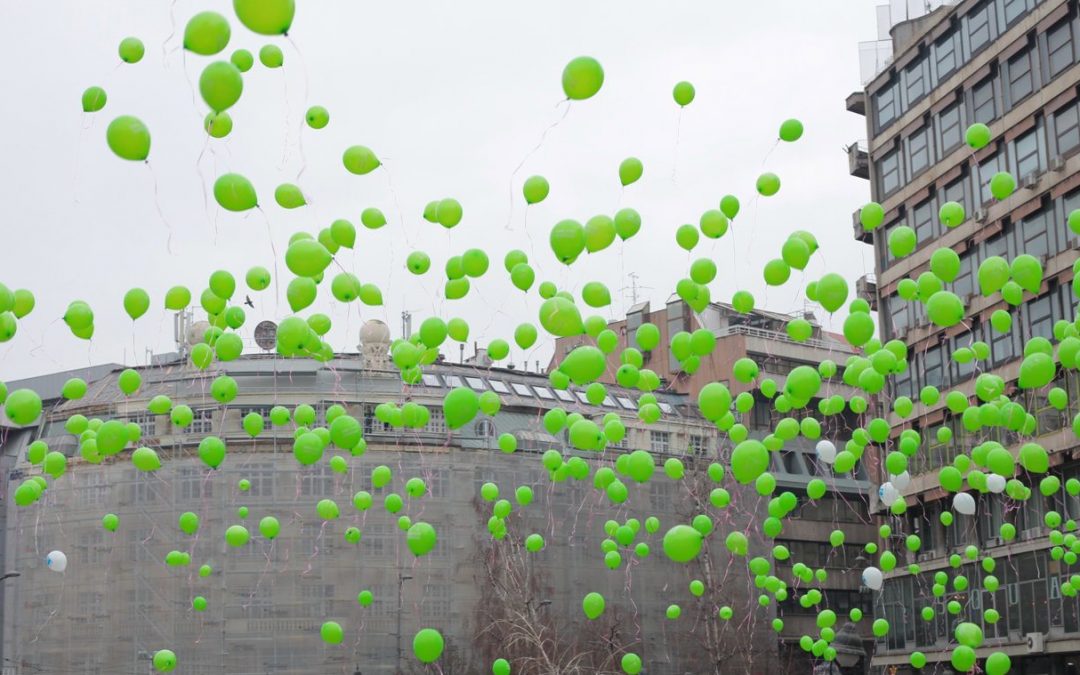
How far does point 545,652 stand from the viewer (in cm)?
4303

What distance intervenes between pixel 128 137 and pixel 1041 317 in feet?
75.7

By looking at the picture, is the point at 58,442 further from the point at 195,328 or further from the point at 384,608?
the point at 384,608

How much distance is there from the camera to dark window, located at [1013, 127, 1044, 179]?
31109 mm

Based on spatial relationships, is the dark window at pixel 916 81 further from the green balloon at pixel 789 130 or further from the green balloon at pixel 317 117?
the green balloon at pixel 317 117

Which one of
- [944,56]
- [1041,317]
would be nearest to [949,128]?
[944,56]

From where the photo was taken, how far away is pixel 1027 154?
103ft

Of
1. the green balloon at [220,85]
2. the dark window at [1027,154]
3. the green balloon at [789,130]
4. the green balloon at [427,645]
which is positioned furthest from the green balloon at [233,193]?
the dark window at [1027,154]

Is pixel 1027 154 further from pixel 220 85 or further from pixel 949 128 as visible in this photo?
pixel 220 85

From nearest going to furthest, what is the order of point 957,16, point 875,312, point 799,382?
point 799,382 → point 957,16 → point 875,312

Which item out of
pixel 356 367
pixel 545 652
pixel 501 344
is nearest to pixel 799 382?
pixel 501 344

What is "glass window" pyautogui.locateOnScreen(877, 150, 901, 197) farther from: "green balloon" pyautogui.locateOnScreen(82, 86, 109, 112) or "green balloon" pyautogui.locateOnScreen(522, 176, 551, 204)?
"green balloon" pyautogui.locateOnScreen(82, 86, 109, 112)

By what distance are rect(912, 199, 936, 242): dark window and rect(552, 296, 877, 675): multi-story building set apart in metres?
14.0

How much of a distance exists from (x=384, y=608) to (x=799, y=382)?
30.7 metres

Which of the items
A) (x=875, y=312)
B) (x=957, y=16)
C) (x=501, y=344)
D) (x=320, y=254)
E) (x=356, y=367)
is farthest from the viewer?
(x=356, y=367)
